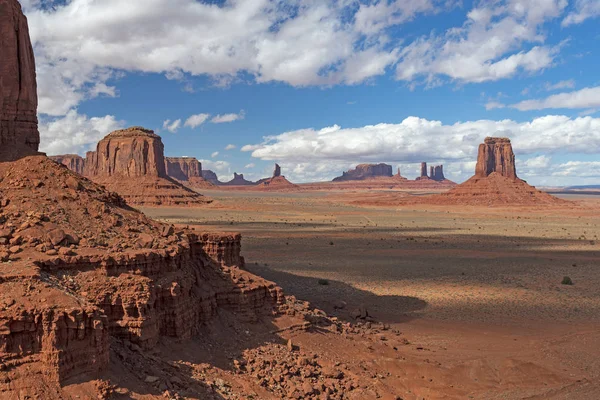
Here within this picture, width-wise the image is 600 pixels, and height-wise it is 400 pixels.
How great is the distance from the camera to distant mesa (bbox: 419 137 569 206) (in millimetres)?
132875

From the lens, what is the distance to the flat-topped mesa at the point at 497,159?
486 ft

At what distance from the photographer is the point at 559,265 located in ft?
127

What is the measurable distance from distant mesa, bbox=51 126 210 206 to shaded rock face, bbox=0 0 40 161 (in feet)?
301

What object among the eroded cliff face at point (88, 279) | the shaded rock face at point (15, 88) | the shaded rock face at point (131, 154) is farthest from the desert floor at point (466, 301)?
the shaded rock face at point (131, 154)

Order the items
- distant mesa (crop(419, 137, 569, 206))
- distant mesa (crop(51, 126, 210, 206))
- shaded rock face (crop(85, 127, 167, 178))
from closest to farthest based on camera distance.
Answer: distant mesa (crop(51, 126, 210, 206))
shaded rock face (crop(85, 127, 167, 178))
distant mesa (crop(419, 137, 569, 206))

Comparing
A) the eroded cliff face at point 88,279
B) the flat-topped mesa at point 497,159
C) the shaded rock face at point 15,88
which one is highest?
the flat-topped mesa at point 497,159

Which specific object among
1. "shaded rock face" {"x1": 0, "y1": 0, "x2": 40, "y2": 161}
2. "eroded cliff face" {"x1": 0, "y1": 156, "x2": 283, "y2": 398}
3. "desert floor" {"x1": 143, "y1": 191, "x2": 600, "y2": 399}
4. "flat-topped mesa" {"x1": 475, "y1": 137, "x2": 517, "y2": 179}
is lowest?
"desert floor" {"x1": 143, "y1": 191, "x2": 600, "y2": 399}

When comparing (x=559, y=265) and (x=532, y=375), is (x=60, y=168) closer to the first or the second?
(x=532, y=375)

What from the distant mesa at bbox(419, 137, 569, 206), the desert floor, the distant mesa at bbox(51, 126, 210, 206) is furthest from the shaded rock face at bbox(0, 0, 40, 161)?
the distant mesa at bbox(419, 137, 569, 206)

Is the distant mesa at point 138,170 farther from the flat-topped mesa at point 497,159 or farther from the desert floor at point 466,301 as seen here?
the flat-topped mesa at point 497,159

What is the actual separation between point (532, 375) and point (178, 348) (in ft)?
36.7

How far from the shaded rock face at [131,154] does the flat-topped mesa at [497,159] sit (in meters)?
89.6

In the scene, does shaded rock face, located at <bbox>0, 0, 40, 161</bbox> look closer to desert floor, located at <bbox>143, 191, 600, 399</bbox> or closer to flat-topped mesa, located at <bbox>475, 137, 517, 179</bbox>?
desert floor, located at <bbox>143, 191, 600, 399</bbox>

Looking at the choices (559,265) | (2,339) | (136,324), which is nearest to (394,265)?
(559,265)
